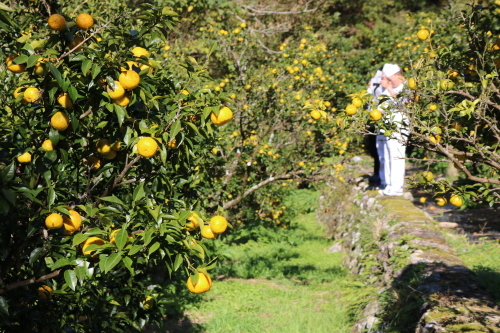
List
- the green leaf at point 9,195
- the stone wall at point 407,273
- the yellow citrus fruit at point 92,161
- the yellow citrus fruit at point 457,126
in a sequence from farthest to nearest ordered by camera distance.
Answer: the stone wall at point 407,273, the yellow citrus fruit at point 457,126, the yellow citrus fruit at point 92,161, the green leaf at point 9,195

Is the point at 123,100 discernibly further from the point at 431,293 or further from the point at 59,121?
the point at 431,293

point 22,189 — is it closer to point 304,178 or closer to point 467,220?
point 304,178

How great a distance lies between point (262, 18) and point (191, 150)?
407 inches

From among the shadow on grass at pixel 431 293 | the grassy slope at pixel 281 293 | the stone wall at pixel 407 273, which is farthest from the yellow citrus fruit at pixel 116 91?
the grassy slope at pixel 281 293

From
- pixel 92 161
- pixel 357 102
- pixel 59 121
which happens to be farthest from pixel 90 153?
pixel 357 102

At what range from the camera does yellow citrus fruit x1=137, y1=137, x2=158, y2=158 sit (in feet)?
6.61

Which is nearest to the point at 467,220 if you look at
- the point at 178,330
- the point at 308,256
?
the point at 308,256

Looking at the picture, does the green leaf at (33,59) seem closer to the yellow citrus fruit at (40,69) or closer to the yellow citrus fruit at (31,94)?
the yellow citrus fruit at (40,69)

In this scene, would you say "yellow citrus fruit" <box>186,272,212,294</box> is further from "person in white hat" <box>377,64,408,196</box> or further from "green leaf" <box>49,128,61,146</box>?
"person in white hat" <box>377,64,408,196</box>

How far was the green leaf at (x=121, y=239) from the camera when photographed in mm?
1771

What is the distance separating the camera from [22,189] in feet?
5.89

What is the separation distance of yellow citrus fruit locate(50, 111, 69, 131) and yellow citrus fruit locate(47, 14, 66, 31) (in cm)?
33

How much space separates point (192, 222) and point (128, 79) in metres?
0.63

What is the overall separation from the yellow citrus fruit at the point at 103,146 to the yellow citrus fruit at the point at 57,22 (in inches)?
22.1
